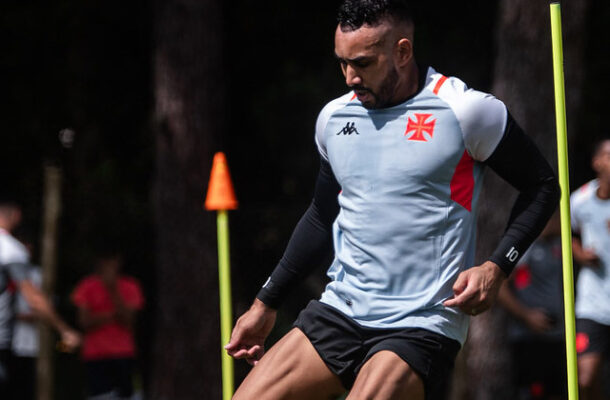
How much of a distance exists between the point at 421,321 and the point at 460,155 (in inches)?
22.0

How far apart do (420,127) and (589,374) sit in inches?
177

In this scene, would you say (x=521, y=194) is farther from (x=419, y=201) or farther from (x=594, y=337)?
(x=594, y=337)

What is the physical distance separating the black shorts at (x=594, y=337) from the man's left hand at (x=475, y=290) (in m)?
4.36

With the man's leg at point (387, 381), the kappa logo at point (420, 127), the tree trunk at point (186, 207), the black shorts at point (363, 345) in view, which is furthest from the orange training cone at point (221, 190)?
the tree trunk at point (186, 207)

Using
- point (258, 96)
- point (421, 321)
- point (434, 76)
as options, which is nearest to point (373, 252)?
point (421, 321)

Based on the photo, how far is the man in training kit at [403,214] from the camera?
12.3 ft

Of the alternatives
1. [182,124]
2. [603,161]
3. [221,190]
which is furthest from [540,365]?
[221,190]

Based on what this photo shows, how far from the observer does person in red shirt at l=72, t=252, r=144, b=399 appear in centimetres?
934

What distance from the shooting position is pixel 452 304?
363 centimetres

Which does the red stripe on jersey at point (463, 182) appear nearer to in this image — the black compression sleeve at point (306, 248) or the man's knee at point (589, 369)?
the black compression sleeve at point (306, 248)

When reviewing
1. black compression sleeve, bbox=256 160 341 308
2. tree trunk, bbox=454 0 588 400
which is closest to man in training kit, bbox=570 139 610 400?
tree trunk, bbox=454 0 588 400

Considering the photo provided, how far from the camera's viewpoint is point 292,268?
431 centimetres

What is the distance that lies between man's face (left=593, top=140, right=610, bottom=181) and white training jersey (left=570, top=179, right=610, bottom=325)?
0.41 ft

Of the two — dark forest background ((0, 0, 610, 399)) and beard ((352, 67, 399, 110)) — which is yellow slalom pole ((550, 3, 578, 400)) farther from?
dark forest background ((0, 0, 610, 399))
